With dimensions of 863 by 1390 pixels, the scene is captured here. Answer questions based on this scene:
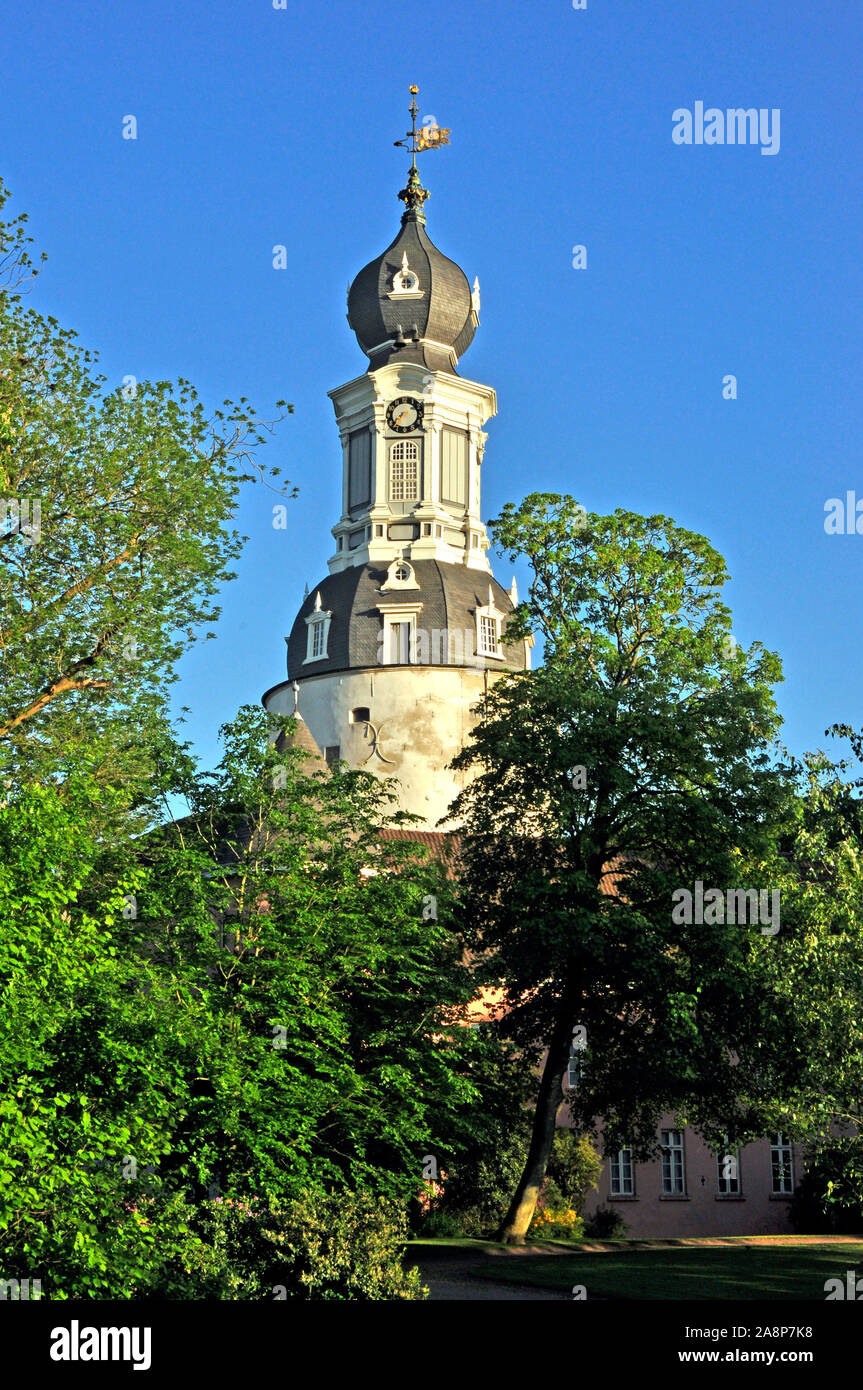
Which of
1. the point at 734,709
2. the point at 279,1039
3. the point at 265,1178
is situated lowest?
the point at 265,1178

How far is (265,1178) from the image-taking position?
25.2 meters

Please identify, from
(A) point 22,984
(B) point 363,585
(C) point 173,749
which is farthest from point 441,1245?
(B) point 363,585

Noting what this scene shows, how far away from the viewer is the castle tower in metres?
62.2

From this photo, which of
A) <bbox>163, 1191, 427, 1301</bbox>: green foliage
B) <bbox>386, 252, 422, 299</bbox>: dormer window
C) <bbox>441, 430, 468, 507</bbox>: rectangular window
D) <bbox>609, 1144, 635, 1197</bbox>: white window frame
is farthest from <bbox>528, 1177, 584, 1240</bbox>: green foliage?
<bbox>386, 252, 422, 299</bbox>: dormer window

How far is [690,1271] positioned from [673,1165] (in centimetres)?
1926

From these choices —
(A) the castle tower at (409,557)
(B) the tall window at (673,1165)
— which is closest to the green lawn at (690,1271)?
(B) the tall window at (673,1165)

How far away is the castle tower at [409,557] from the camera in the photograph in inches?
2451

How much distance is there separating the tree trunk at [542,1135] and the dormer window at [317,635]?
34.8 m

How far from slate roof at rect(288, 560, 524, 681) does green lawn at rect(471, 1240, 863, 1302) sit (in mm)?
34309

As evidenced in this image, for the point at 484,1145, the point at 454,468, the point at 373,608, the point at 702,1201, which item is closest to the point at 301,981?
the point at 484,1145

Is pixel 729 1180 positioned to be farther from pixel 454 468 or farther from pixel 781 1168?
pixel 454 468

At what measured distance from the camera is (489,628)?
67.2 meters
